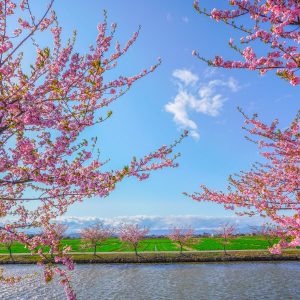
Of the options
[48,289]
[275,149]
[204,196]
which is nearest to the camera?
[275,149]

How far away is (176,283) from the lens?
3008 cm

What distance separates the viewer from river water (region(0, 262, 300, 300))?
2572cm

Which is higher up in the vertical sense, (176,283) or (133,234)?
(133,234)

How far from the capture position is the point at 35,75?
22.5ft

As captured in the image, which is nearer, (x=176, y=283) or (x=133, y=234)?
(x=176, y=283)

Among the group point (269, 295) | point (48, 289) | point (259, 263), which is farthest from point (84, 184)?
point (259, 263)

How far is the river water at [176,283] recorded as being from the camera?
84.4 ft

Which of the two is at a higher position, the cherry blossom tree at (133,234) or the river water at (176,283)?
the cherry blossom tree at (133,234)

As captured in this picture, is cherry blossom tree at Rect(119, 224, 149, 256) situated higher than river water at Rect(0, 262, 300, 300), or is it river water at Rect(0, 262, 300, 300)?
cherry blossom tree at Rect(119, 224, 149, 256)

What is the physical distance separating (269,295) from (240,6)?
24.1m

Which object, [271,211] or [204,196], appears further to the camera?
[204,196]

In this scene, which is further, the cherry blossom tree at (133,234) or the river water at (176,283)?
the cherry blossom tree at (133,234)

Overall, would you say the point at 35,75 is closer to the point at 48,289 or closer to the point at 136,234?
the point at 48,289

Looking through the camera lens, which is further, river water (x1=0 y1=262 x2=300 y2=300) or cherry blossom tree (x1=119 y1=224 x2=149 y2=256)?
cherry blossom tree (x1=119 y1=224 x2=149 y2=256)
